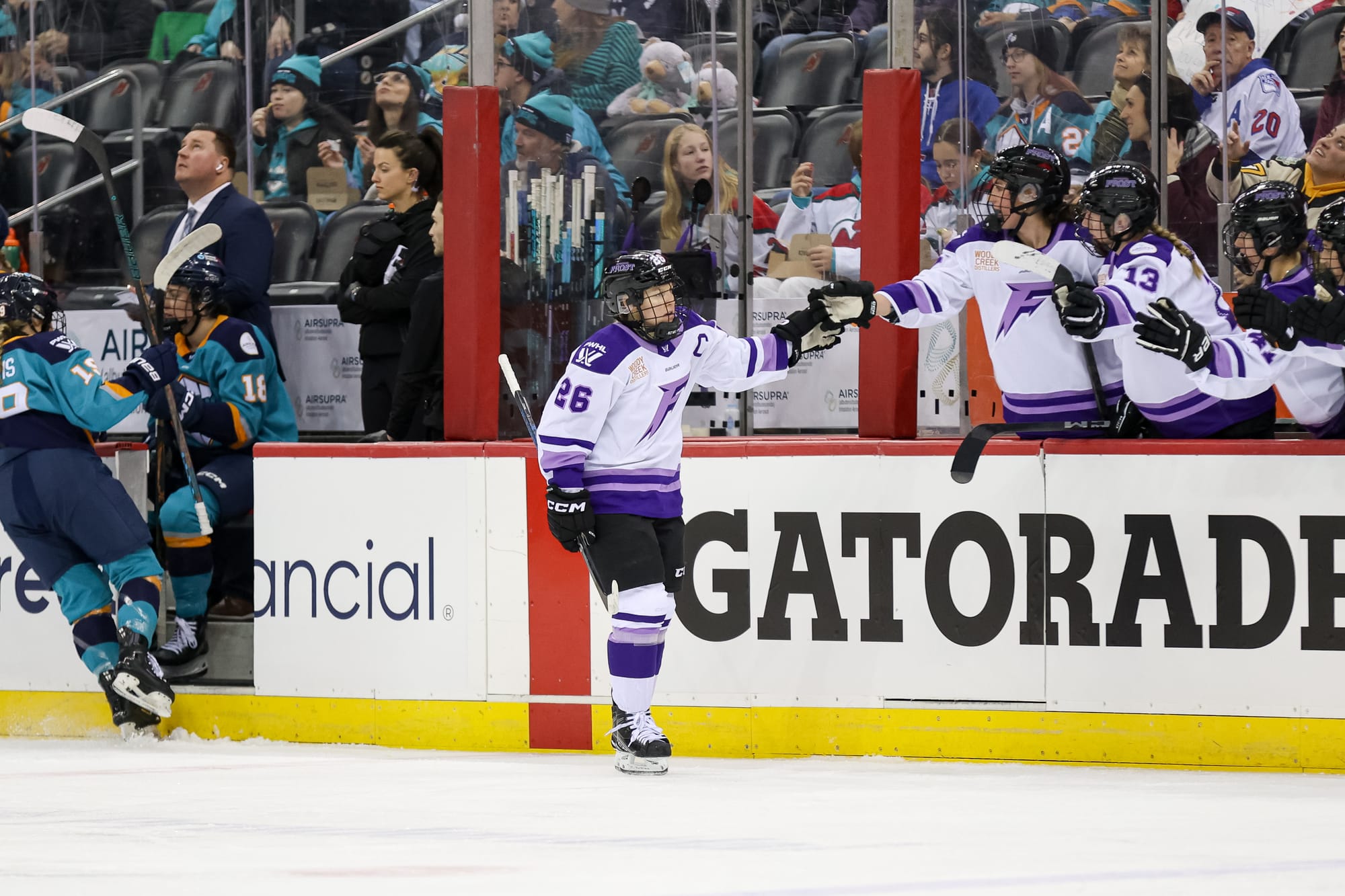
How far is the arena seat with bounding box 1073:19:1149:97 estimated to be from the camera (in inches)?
235

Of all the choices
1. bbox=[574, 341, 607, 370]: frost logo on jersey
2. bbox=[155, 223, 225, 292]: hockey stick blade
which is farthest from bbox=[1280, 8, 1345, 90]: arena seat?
bbox=[155, 223, 225, 292]: hockey stick blade

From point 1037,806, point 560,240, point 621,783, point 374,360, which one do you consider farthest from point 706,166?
point 1037,806

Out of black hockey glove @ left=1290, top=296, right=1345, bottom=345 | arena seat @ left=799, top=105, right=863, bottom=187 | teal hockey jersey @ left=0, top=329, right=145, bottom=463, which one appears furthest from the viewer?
arena seat @ left=799, top=105, right=863, bottom=187

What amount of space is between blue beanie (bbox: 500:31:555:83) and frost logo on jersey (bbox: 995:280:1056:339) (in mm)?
1706

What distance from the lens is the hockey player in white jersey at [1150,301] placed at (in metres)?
4.95

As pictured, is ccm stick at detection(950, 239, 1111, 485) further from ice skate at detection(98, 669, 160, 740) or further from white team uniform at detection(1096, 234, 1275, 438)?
ice skate at detection(98, 669, 160, 740)

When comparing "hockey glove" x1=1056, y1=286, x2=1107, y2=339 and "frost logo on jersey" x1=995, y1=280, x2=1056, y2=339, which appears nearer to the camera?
"hockey glove" x1=1056, y1=286, x2=1107, y2=339

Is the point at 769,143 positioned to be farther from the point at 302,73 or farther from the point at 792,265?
the point at 302,73

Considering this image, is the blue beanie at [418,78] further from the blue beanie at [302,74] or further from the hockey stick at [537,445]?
the hockey stick at [537,445]

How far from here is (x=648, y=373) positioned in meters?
4.89

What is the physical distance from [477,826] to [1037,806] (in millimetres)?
1303

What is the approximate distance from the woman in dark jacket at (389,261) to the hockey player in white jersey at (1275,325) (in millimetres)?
2555

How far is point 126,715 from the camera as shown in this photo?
18.4 feet

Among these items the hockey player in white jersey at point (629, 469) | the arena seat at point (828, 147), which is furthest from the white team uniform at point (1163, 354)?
the arena seat at point (828, 147)
